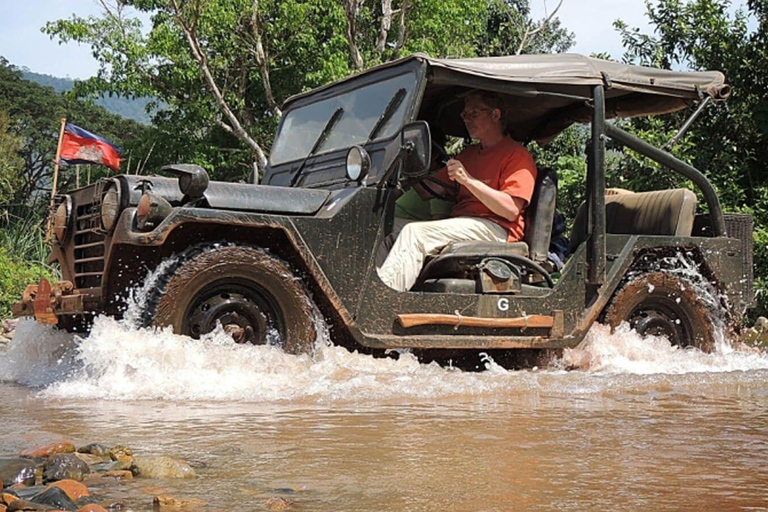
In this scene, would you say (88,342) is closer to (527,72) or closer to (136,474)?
(136,474)

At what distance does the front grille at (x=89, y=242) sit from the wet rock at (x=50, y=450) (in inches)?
78.0

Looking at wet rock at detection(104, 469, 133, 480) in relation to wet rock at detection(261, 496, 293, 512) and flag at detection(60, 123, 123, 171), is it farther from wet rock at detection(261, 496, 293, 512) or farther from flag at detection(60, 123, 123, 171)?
flag at detection(60, 123, 123, 171)

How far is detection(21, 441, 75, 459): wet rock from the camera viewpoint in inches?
135

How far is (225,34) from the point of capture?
68.8 ft

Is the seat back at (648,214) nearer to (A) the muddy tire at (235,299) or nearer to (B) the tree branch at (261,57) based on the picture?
(A) the muddy tire at (235,299)

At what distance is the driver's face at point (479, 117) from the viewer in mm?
6539

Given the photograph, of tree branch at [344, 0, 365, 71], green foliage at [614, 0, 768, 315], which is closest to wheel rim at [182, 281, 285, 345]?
green foliage at [614, 0, 768, 315]

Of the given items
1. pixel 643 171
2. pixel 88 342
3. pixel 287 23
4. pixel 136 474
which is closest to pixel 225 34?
pixel 287 23

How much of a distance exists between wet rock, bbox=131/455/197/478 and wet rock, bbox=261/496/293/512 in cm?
44

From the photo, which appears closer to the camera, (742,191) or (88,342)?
(88,342)

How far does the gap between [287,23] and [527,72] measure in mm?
14888

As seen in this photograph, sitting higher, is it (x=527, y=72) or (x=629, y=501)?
(x=527, y=72)

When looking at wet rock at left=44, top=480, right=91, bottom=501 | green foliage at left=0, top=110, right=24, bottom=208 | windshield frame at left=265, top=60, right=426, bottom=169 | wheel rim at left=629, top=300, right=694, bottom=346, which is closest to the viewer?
wet rock at left=44, top=480, right=91, bottom=501

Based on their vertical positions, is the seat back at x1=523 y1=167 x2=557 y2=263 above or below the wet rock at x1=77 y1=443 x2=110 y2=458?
above
